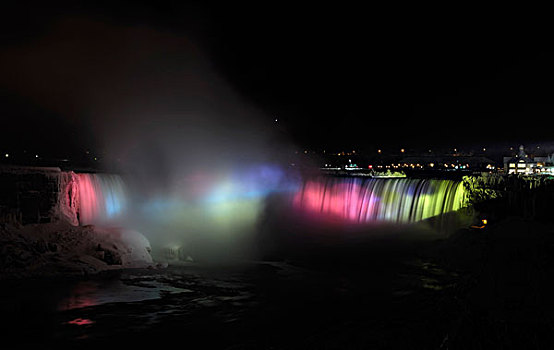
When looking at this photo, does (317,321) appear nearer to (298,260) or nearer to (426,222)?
(298,260)

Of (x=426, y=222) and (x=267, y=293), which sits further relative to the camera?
(x=426, y=222)

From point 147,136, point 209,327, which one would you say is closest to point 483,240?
point 209,327

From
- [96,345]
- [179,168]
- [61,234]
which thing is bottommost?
[96,345]

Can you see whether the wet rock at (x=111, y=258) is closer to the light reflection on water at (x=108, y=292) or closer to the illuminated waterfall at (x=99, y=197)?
the light reflection on water at (x=108, y=292)

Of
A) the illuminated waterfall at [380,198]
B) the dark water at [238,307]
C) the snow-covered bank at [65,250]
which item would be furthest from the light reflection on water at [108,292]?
the illuminated waterfall at [380,198]

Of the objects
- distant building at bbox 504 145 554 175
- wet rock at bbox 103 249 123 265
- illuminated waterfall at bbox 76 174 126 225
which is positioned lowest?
wet rock at bbox 103 249 123 265

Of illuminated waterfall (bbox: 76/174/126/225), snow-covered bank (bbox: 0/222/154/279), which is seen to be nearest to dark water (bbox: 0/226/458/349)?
snow-covered bank (bbox: 0/222/154/279)

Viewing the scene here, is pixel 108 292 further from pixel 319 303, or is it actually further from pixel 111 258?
pixel 319 303

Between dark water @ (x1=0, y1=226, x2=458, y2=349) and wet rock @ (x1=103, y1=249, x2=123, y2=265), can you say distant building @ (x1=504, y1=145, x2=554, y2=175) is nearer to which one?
dark water @ (x1=0, y1=226, x2=458, y2=349)

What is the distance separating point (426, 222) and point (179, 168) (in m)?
21.6

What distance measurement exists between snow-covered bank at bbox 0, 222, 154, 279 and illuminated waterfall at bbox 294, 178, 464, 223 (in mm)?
14912

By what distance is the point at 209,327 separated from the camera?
13141mm

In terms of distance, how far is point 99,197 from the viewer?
2736 cm

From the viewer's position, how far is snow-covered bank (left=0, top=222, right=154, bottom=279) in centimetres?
1702
